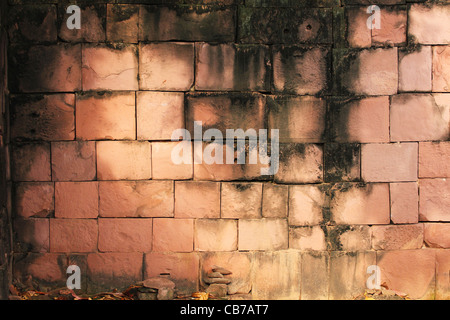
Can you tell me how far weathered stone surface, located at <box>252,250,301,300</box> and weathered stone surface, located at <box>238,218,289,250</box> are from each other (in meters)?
0.10

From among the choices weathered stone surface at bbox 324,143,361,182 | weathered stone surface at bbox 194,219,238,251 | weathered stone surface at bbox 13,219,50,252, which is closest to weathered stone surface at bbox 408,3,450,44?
weathered stone surface at bbox 324,143,361,182

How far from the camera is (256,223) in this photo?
4453 mm

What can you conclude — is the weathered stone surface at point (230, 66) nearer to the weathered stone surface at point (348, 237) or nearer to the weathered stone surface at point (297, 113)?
the weathered stone surface at point (297, 113)

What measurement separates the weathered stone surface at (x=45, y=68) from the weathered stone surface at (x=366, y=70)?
3.42m

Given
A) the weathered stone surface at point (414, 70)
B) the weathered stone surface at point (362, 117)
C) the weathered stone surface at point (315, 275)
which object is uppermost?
the weathered stone surface at point (414, 70)

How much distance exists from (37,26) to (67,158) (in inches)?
69.2

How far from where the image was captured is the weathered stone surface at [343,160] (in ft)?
14.6

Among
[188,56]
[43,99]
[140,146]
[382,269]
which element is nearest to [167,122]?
[140,146]

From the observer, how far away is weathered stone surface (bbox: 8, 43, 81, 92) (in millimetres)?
4379

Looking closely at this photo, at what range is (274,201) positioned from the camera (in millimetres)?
4465

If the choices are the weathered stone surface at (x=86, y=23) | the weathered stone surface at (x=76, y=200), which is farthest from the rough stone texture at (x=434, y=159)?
the weathered stone surface at (x=86, y=23)

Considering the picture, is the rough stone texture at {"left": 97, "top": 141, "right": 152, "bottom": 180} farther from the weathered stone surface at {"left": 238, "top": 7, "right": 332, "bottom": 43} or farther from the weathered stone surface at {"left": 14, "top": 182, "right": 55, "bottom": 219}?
the weathered stone surface at {"left": 238, "top": 7, "right": 332, "bottom": 43}

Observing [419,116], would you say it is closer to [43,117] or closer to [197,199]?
[197,199]

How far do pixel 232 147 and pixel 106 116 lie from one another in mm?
1702
